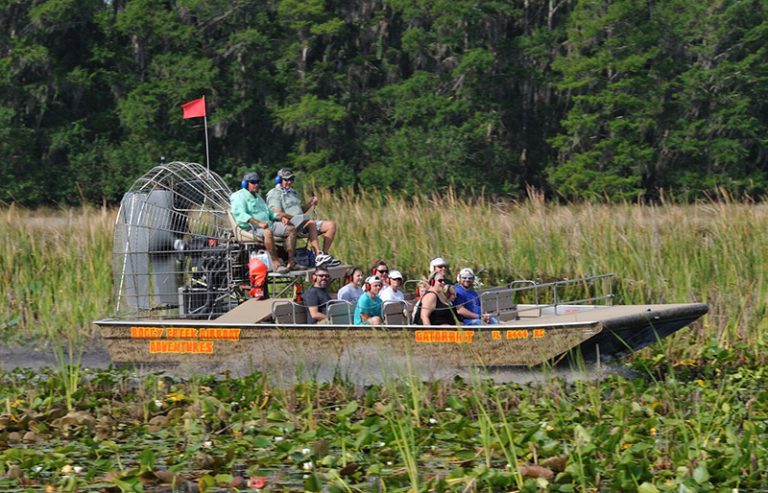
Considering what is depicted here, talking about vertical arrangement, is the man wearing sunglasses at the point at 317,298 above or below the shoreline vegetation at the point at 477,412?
above

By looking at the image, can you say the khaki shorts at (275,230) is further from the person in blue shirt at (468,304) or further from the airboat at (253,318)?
the person in blue shirt at (468,304)

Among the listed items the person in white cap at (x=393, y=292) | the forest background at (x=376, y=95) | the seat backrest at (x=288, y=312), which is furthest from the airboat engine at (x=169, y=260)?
the forest background at (x=376, y=95)

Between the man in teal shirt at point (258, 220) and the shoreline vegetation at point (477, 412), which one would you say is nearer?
the shoreline vegetation at point (477, 412)

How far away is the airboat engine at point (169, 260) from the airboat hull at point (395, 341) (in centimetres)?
84

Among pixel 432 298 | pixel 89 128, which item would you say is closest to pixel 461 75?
pixel 89 128

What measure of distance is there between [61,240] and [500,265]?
21.3 ft

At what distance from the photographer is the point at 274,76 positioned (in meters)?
48.6

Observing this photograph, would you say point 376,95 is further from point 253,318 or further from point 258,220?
point 253,318

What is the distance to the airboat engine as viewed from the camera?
16109 millimetres

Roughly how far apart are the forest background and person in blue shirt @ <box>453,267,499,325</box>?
100 ft

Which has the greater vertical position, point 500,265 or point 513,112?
point 513,112

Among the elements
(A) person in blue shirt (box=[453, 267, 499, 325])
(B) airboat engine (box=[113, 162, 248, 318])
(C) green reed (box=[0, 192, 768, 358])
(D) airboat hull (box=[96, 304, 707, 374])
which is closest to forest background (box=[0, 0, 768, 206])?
(C) green reed (box=[0, 192, 768, 358])

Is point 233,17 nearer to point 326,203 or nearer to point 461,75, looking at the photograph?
point 461,75

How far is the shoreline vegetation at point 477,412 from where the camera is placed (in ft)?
30.7
